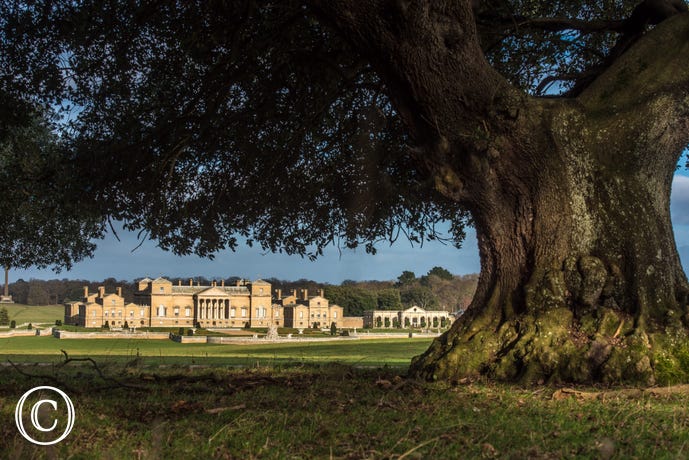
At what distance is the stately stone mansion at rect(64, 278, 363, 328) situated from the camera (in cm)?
10931

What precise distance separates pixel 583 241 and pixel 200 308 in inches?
4367

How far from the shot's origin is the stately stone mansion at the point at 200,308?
109312 millimetres

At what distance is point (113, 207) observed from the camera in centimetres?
952

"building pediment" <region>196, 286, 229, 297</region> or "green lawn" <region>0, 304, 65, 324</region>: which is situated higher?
"building pediment" <region>196, 286, 229, 297</region>

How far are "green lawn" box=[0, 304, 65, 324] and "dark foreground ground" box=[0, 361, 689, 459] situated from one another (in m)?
136

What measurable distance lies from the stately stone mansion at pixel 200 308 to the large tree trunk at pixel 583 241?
347ft

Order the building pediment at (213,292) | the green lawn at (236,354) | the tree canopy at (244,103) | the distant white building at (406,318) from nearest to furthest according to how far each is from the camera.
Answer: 1. the tree canopy at (244,103)
2. the green lawn at (236,354)
3. the building pediment at (213,292)
4. the distant white building at (406,318)

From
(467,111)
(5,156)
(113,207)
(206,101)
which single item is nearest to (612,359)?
(467,111)

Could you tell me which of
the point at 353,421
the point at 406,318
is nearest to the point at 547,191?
the point at 353,421

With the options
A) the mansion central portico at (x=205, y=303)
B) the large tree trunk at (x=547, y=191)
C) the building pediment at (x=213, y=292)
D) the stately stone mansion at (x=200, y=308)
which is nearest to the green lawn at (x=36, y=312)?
the stately stone mansion at (x=200, y=308)

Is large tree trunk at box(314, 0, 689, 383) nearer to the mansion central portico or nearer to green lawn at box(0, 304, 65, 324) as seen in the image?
the mansion central portico

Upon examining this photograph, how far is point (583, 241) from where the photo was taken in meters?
6.68

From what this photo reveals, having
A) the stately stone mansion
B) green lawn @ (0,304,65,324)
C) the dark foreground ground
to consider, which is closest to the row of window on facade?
the stately stone mansion

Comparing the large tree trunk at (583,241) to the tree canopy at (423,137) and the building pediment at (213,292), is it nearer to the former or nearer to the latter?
the tree canopy at (423,137)
